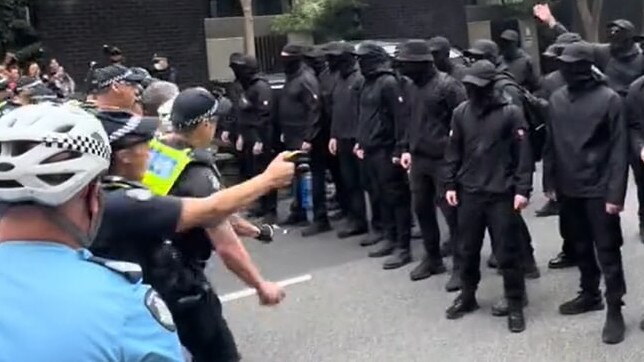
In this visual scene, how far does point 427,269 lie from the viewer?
7848 mm

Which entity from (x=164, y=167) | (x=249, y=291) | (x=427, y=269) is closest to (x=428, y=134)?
(x=427, y=269)

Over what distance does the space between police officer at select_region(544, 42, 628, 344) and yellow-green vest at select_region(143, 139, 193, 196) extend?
278 centimetres

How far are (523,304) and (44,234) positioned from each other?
16.8 ft

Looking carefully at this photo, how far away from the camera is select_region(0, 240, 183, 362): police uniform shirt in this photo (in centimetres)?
175

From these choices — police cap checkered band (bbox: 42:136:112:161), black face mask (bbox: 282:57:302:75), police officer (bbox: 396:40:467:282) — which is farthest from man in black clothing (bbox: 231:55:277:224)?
police cap checkered band (bbox: 42:136:112:161)

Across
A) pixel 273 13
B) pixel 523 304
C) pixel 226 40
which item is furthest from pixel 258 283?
pixel 273 13

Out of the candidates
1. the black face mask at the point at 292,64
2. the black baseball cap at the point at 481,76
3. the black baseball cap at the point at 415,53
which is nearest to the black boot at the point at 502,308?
the black baseball cap at the point at 481,76

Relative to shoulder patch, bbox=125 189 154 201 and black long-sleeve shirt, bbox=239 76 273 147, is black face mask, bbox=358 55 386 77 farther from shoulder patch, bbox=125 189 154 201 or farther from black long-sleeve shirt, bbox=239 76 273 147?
shoulder patch, bbox=125 189 154 201

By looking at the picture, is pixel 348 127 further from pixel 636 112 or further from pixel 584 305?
pixel 636 112

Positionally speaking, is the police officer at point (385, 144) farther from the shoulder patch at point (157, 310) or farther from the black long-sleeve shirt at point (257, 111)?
the shoulder patch at point (157, 310)

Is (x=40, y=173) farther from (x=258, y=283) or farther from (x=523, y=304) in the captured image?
(x=523, y=304)

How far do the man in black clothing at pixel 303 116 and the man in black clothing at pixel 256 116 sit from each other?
0.98ft

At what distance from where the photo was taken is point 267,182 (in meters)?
3.34

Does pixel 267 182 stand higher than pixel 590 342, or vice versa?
pixel 267 182
